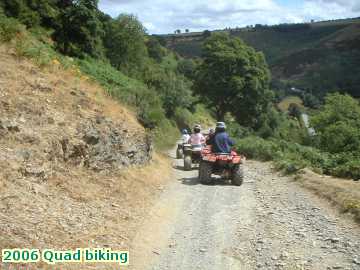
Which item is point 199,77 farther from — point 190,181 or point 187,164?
point 190,181

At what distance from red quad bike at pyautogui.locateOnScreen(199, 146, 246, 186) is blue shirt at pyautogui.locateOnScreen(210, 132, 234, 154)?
335 millimetres

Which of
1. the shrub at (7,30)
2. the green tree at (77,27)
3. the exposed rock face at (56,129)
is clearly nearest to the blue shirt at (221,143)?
the exposed rock face at (56,129)

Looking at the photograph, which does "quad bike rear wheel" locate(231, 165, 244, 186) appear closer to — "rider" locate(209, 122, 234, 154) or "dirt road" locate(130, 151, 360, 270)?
"rider" locate(209, 122, 234, 154)

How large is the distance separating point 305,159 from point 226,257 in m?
12.4

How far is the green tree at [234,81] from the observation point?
4827 cm

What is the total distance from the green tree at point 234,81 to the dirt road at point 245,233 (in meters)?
34.3

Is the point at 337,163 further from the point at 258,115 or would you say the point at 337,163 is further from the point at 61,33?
the point at 258,115

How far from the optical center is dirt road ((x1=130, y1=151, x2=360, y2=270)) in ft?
27.9

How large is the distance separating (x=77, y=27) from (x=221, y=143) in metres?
19.7

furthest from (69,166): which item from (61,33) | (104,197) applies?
(61,33)

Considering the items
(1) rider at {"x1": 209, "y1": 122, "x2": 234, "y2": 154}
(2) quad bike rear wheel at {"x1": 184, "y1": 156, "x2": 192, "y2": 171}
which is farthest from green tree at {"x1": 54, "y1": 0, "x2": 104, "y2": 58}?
(1) rider at {"x1": 209, "y1": 122, "x2": 234, "y2": 154}

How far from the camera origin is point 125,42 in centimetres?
5078

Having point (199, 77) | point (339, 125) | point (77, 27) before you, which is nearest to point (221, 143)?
point (77, 27)

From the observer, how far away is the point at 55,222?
8.91 meters
